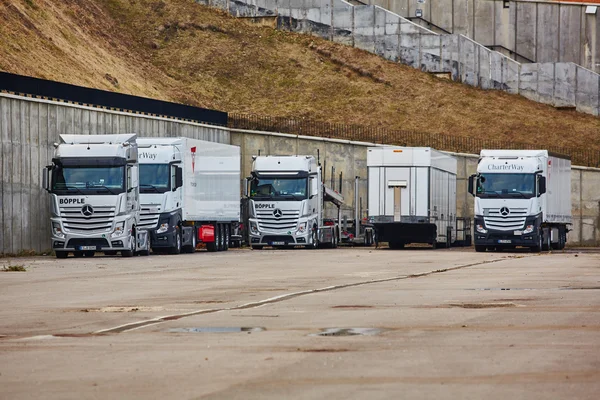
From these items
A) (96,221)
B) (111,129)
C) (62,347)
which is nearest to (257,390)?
(62,347)

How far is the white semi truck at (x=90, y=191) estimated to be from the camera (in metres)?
39.2

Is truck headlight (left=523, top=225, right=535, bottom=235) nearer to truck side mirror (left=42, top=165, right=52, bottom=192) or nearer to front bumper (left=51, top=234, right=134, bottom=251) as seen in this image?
front bumper (left=51, top=234, right=134, bottom=251)

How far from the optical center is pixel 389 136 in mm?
73375

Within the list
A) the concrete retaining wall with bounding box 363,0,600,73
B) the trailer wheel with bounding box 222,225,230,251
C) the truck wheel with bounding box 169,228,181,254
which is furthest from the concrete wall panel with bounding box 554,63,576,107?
the truck wheel with bounding box 169,228,181,254

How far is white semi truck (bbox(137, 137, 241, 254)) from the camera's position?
43.0 metres

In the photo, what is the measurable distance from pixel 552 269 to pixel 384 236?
21.5 metres

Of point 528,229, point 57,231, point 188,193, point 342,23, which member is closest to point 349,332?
point 57,231

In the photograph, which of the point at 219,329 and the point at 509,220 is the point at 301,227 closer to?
the point at 509,220

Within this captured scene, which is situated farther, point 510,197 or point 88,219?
point 510,197

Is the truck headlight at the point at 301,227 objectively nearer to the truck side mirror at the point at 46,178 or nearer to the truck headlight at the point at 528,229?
the truck headlight at the point at 528,229

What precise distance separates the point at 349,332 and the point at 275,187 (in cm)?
3606

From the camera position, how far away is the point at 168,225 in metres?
43.2

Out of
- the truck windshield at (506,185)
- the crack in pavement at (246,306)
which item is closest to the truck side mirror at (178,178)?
the truck windshield at (506,185)

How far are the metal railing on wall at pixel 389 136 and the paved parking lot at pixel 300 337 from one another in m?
45.8
